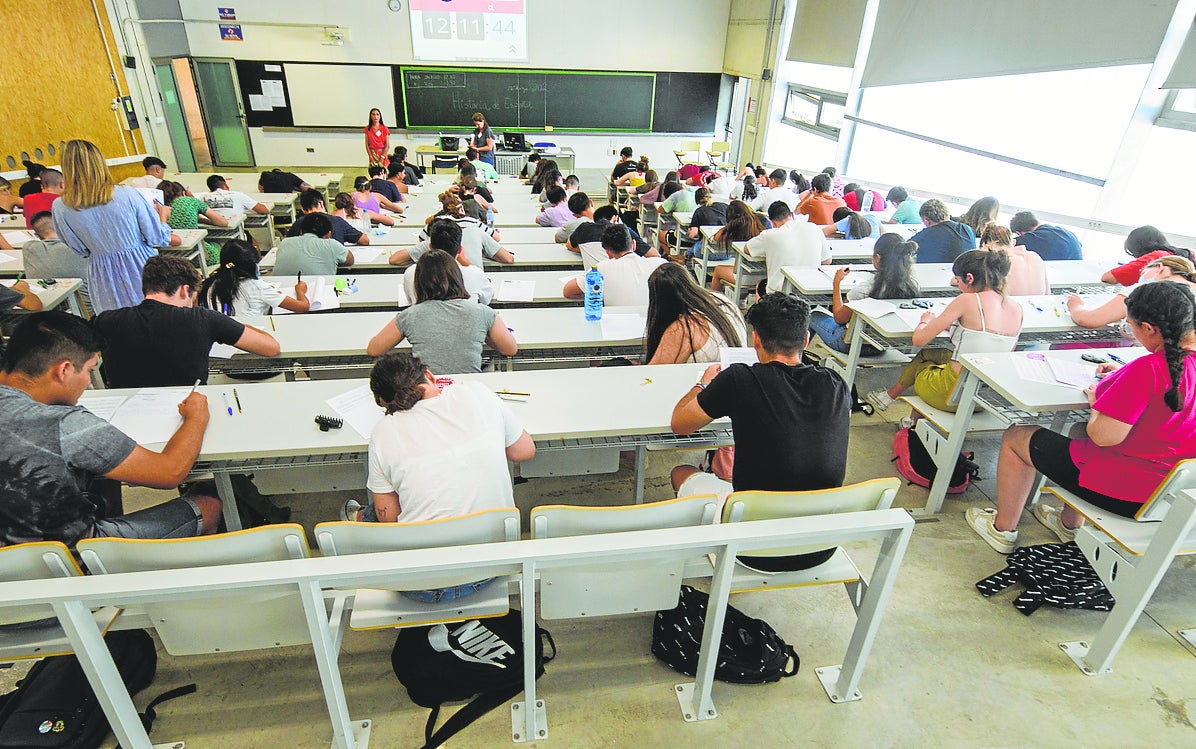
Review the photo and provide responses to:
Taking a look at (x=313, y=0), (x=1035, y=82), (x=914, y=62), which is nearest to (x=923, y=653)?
(x=1035, y=82)

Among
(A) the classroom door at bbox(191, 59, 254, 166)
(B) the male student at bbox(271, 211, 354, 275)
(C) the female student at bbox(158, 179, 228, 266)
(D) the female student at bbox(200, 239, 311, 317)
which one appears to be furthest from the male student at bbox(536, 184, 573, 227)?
(A) the classroom door at bbox(191, 59, 254, 166)

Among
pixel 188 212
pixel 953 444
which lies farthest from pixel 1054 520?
pixel 188 212

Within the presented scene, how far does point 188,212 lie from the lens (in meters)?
5.52

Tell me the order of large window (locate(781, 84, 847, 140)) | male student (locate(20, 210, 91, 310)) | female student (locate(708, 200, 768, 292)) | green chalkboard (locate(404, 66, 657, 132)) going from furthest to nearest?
green chalkboard (locate(404, 66, 657, 132))
large window (locate(781, 84, 847, 140))
female student (locate(708, 200, 768, 292))
male student (locate(20, 210, 91, 310))

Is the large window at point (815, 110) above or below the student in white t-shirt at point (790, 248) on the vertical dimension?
above

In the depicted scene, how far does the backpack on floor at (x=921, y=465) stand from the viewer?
3031mm

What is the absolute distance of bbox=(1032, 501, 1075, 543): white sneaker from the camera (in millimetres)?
2769

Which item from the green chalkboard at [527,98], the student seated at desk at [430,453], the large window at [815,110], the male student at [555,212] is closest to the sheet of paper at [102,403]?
the student seated at desk at [430,453]

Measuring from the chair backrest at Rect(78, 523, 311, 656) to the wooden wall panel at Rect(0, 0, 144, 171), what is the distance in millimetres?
7556

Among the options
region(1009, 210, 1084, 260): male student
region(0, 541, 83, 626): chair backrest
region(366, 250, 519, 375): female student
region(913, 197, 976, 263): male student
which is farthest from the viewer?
region(1009, 210, 1084, 260): male student

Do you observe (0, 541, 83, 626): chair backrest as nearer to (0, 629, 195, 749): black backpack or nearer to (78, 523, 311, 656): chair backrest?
(78, 523, 311, 656): chair backrest

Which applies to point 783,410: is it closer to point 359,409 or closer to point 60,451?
point 359,409

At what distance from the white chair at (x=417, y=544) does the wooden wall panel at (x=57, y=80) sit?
25.8 feet

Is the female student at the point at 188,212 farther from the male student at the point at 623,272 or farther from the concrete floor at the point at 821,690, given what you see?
the concrete floor at the point at 821,690
